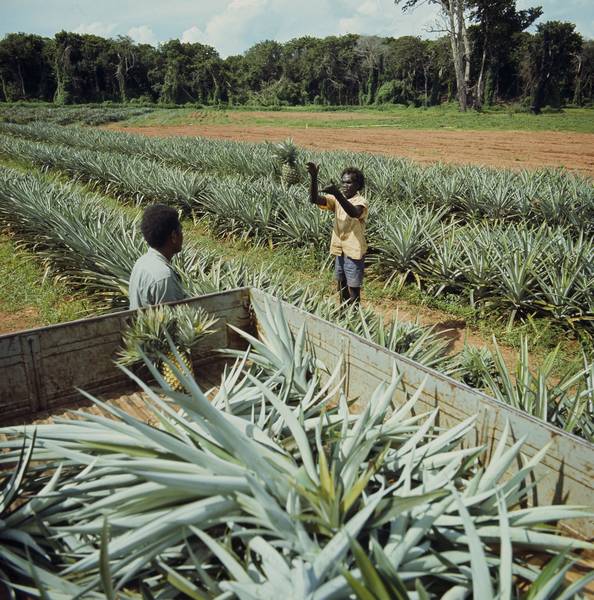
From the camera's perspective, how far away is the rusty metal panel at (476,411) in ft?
5.97

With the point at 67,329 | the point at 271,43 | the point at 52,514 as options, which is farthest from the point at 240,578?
the point at 271,43

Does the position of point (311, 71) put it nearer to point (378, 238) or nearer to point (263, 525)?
point (378, 238)

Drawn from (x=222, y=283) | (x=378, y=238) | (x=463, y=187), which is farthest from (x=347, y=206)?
(x=463, y=187)

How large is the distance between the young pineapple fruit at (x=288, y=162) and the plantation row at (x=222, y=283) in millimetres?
3833

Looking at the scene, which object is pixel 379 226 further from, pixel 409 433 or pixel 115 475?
pixel 115 475

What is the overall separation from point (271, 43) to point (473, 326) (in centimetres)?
9892

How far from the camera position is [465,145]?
72.0ft

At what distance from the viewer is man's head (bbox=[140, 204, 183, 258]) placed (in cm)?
318

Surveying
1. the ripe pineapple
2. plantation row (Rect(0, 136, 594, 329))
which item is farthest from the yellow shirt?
the ripe pineapple

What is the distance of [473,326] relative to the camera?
5.48 metres

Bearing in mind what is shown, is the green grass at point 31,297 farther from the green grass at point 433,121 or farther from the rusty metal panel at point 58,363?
the green grass at point 433,121

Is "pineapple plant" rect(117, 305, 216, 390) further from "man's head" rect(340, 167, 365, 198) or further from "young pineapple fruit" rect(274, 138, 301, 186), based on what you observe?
"young pineapple fruit" rect(274, 138, 301, 186)

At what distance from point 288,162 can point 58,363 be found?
8.30 meters

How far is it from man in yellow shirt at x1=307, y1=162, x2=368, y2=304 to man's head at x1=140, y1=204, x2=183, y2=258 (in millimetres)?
1651
